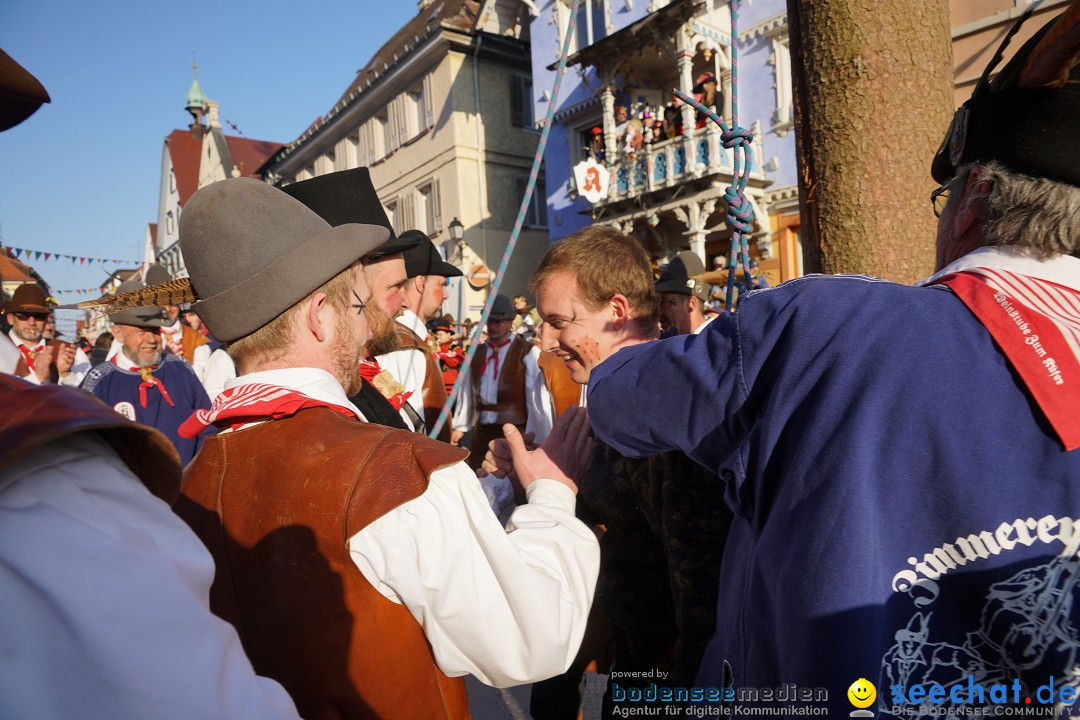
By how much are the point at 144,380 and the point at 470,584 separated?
497cm

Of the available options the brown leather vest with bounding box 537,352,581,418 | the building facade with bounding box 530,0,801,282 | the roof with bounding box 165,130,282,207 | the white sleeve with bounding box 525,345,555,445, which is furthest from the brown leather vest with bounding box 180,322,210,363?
the roof with bounding box 165,130,282,207

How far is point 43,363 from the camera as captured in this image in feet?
25.0

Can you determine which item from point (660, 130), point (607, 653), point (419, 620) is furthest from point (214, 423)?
point (660, 130)

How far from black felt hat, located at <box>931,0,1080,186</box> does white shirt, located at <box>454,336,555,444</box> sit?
4852 millimetres

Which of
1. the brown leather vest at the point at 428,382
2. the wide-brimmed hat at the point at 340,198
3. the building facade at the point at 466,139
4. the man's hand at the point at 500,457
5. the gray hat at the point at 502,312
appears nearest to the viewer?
the man's hand at the point at 500,457

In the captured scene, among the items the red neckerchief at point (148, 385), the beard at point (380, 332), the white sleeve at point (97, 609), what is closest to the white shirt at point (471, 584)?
the white sleeve at point (97, 609)

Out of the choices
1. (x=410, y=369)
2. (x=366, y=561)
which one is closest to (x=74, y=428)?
(x=366, y=561)

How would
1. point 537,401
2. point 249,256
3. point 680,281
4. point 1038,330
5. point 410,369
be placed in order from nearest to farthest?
point 1038,330, point 249,256, point 410,369, point 680,281, point 537,401

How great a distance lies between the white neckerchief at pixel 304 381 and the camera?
148 cm

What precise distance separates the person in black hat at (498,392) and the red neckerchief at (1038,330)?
5.64 meters

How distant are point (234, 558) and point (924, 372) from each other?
1266 mm

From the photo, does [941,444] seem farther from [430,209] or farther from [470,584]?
[430,209]

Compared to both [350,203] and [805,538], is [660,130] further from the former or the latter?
[805,538]

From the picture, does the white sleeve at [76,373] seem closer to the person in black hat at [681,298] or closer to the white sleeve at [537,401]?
the white sleeve at [537,401]
